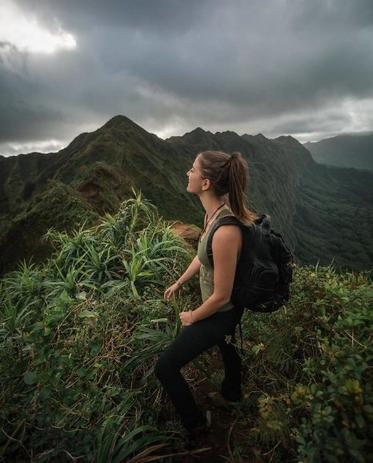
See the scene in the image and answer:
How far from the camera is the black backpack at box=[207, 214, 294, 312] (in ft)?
7.82

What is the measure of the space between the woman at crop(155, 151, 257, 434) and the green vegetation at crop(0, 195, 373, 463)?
397 mm

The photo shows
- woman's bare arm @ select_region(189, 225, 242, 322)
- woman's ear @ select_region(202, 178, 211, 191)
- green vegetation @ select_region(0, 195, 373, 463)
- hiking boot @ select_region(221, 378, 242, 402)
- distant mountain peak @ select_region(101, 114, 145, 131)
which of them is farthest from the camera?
distant mountain peak @ select_region(101, 114, 145, 131)

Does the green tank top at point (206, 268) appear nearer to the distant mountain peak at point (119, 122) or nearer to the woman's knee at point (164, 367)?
the woman's knee at point (164, 367)

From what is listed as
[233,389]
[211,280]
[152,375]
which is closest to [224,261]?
[211,280]

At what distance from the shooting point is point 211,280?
8.43 ft

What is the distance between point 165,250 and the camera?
4.81m

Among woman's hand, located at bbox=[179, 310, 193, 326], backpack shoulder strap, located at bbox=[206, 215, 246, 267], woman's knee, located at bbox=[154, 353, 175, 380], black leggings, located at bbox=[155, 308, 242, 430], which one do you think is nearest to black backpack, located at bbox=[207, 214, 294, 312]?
backpack shoulder strap, located at bbox=[206, 215, 246, 267]

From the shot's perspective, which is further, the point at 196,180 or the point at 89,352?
the point at 89,352

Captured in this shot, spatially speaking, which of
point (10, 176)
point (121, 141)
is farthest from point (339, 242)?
point (10, 176)

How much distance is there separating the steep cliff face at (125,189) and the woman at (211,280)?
735 millimetres

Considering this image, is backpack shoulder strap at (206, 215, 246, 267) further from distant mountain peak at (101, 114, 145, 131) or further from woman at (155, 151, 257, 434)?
distant mountain peak at (101, 114, 145, 131)

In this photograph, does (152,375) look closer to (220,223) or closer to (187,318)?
(187,318)

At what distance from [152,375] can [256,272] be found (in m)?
1.55

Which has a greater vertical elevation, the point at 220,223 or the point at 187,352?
the point at 220,223
